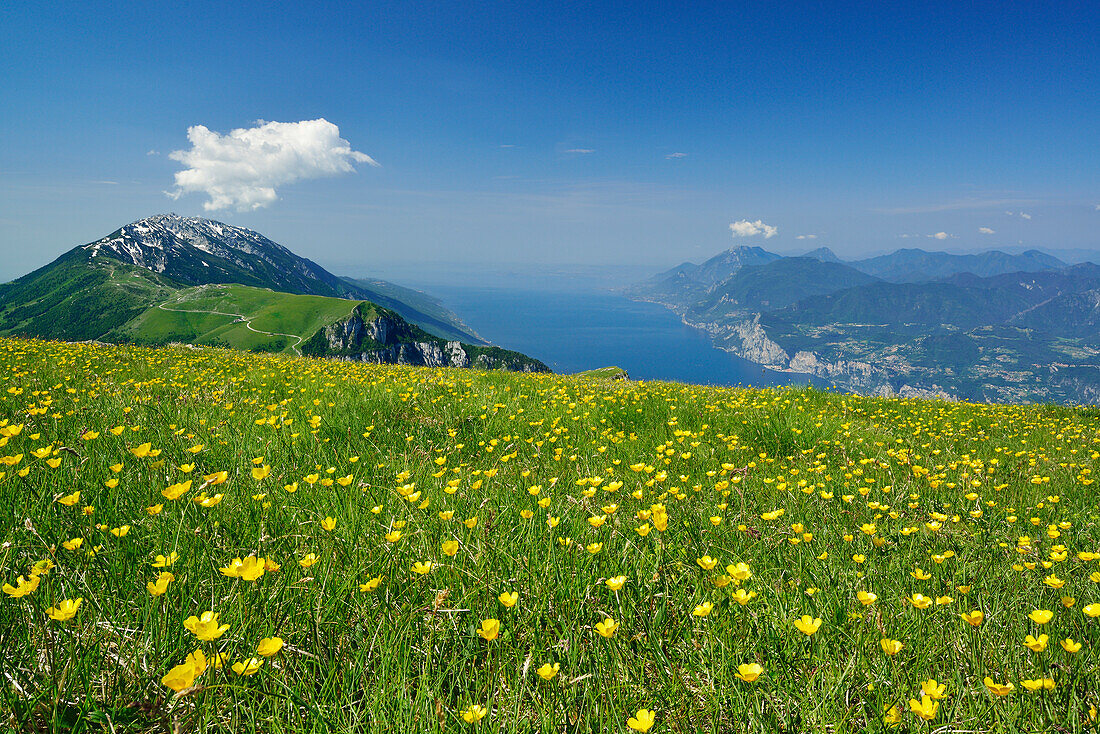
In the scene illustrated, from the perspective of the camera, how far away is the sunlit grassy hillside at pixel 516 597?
1.75m

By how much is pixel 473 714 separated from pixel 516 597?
1.40 ft

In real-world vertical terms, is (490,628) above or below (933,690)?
above

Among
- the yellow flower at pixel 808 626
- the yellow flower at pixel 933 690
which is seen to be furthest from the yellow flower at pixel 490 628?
the yellow flower at pixel 933 690

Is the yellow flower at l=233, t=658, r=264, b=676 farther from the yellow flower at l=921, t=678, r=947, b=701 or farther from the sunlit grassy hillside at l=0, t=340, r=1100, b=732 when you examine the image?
the yellow flower at l=921, t=678, r=947, b=701

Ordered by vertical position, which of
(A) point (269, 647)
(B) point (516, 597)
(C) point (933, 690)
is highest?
(A) point (269, 647)

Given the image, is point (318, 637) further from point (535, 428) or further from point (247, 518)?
point (535, 428)

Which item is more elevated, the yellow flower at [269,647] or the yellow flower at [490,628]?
the yellow flower at [269,647]

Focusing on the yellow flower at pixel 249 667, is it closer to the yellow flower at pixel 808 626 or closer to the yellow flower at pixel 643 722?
the yellow flower at pixel 643 722

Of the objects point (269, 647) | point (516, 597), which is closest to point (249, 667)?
point (269, 647)

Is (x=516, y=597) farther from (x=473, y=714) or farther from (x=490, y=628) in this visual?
(x=473, y=714)

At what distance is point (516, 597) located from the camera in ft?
6.48

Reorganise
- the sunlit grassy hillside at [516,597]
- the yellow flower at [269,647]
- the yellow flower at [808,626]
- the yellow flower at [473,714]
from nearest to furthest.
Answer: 1. the yellow flower at [269,647]
2. the yellow flower at [473,714]
3. the sunlit grassy hillside at [516,597]
4. the yellow flower at [808,626]

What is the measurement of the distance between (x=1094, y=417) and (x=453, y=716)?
16676mm

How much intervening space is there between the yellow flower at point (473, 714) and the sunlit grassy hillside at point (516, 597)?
0.4 inches
